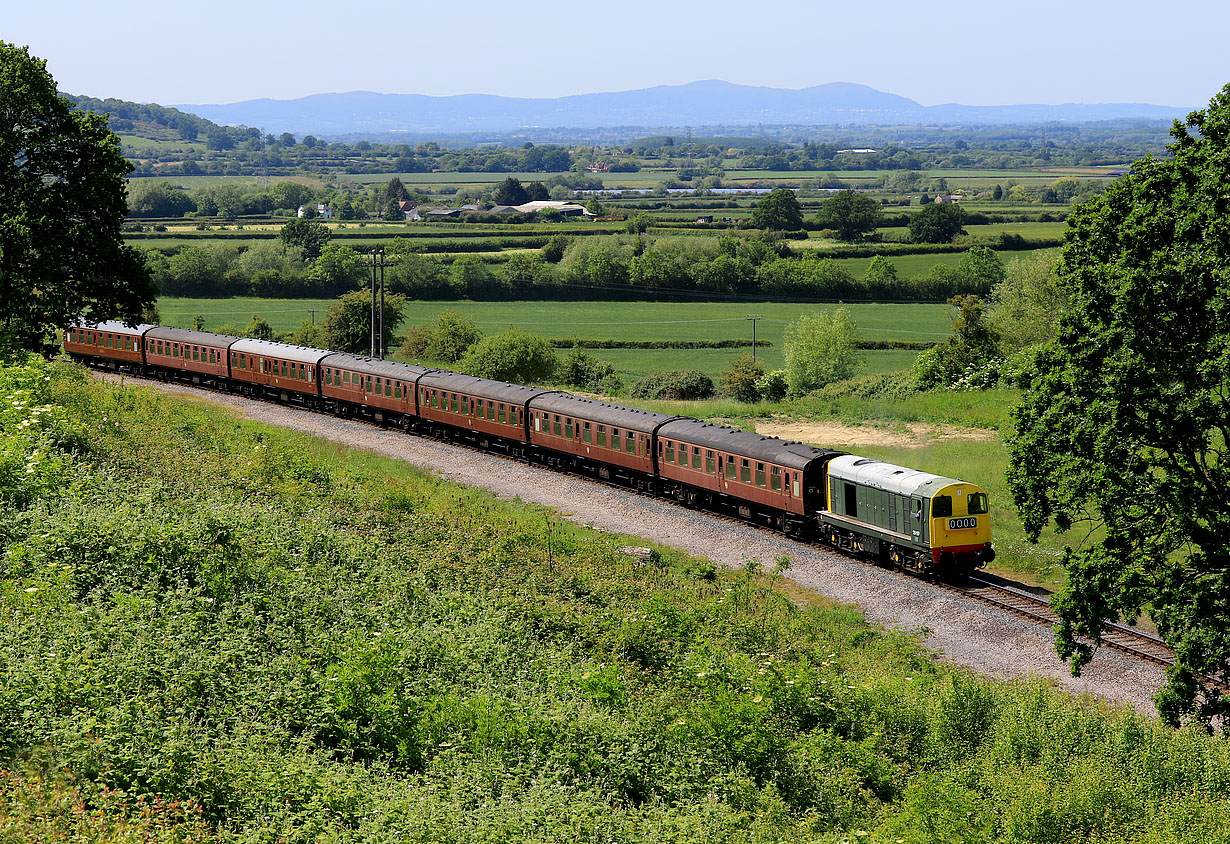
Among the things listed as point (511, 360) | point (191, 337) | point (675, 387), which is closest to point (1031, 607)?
point (675, 387)

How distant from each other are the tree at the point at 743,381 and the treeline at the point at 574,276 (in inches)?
1919

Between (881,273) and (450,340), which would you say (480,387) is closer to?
(450,340)

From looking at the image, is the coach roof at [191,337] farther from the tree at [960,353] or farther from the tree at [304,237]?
the tree at [304,237]

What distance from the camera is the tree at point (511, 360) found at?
209 feet

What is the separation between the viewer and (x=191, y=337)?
5903cm

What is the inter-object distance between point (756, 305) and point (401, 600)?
97.4 m

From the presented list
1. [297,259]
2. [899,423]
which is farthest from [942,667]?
[297,259]

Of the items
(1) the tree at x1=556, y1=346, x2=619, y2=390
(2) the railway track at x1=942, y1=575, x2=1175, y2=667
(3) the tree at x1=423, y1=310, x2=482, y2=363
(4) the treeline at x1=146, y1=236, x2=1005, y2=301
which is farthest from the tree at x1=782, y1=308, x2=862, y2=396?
(4) the treeline at x1=146, y1=236, x2=1005, y2=301

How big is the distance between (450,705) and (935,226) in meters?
140

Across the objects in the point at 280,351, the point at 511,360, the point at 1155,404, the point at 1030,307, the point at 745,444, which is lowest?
the point at 511,360

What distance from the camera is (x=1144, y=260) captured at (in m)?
20.7

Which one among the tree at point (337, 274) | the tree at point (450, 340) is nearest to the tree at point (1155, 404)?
the tree at point (450, 340)

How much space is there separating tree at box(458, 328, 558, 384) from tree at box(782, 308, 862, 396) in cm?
1632

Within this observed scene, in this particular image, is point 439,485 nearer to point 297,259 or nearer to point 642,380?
point 642,380
